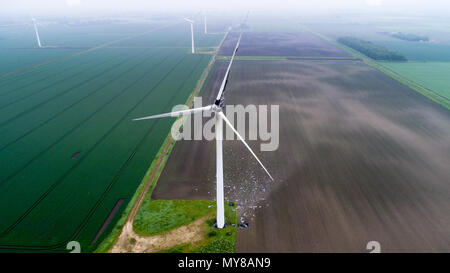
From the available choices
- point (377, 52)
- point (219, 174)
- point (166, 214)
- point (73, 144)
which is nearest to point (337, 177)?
point (219, 174)

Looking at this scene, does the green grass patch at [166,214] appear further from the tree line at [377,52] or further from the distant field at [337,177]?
the tree line at [377,52]

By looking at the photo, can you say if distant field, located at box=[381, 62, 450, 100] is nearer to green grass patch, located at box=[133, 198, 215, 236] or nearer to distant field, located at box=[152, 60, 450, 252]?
distant field, located at box=[152, 60, 450, 252]

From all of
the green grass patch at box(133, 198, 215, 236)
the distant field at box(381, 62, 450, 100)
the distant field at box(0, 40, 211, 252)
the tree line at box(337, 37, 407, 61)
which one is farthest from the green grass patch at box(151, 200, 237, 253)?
the tree line at box(337, 37, 407, 61)

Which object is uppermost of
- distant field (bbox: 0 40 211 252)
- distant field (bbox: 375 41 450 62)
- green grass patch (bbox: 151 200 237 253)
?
distant field (bbox: 375 41 450 62)

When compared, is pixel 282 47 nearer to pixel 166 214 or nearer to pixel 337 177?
pixel 337 177

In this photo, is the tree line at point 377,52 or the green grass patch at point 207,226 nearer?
A: the green grass patch at point 207,226

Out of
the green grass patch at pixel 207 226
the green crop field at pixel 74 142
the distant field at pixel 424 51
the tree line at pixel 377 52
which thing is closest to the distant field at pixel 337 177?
the green grass patch at pixel 207 226

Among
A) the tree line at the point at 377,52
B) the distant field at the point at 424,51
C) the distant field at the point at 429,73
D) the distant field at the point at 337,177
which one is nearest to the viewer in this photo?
the distant field at the point at 337,177

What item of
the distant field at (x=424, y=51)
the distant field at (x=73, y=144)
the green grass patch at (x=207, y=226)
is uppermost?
the distant field at (x=424, y=51)
